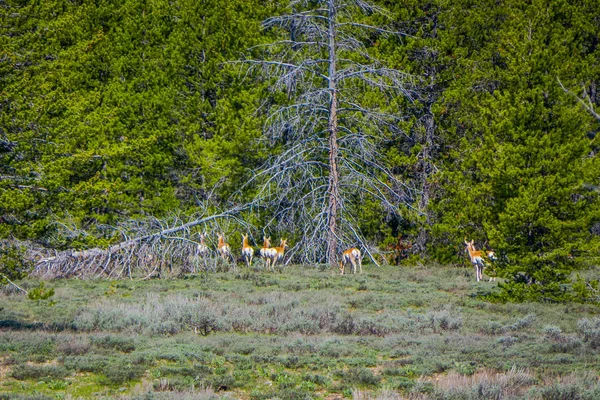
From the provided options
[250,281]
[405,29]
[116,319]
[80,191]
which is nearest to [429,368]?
[116,319]

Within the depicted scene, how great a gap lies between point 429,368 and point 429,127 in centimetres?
1669

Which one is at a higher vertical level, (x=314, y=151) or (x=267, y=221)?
(x=314, y=151)

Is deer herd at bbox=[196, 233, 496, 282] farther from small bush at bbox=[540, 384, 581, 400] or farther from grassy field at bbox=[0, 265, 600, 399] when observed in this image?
small bush at bbox=[540, 384, 581, 400]

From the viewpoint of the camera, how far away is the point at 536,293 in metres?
16.5

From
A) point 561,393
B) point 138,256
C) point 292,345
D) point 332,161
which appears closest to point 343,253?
point 332,161

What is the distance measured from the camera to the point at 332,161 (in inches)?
962

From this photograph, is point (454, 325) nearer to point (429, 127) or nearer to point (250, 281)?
point (250, 281)

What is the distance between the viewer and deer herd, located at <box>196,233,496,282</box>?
21.7 meters

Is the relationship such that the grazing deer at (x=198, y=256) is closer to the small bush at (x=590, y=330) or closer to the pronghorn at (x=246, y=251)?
the pronghorn at (x=246, y=251)

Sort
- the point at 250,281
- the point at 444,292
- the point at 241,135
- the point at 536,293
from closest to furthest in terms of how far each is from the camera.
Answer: the point at 536,293 → the point at 444,292 → the point at 250,281 → the point at 241,135

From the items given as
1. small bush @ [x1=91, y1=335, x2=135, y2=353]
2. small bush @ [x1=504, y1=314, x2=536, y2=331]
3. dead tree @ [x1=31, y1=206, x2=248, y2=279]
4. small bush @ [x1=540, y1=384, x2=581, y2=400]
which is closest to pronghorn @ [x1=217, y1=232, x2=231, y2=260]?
dead tree @ [x1=31, y1=206, x2=248, y2=279]

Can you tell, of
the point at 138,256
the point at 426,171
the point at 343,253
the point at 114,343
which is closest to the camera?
the point at 114,343

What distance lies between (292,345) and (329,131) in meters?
13.7

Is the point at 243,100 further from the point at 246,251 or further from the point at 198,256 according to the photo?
the point at 198,256
